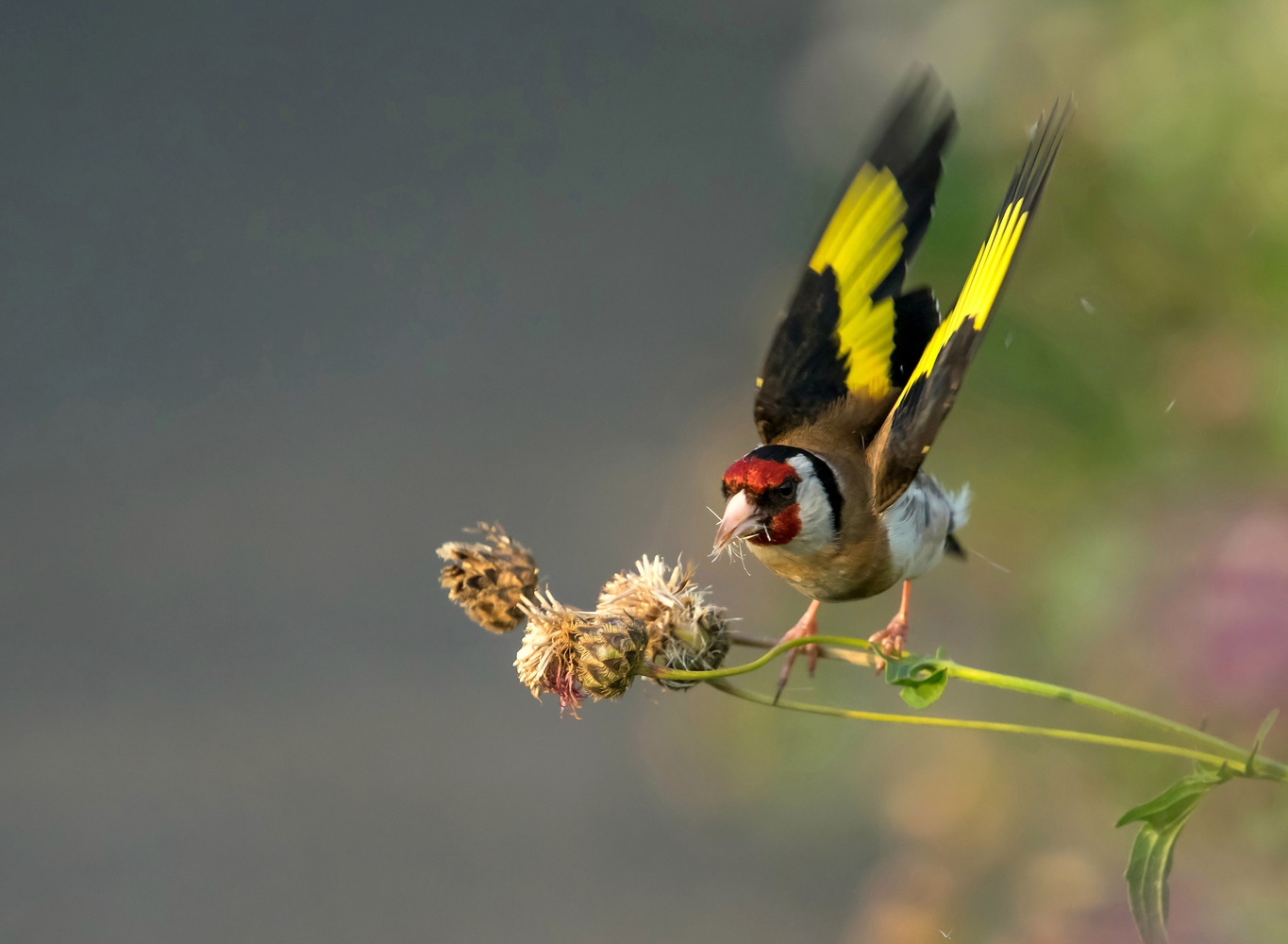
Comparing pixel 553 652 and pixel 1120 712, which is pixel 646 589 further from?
pixel 1120 712

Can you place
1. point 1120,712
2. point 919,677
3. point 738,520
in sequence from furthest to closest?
1. point 738,520
2. point 919,677
3. point 1120,712

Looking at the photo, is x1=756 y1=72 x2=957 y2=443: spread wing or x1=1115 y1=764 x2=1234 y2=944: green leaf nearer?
x1=1115 y1=764 x2=1234 y2=944: green leaf

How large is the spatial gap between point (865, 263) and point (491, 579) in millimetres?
474

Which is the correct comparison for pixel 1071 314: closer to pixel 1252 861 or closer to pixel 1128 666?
pixel 1128 666

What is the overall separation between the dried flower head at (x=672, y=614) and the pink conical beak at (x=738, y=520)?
1.4 inches

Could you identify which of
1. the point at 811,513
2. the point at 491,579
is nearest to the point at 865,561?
the point at 811,513

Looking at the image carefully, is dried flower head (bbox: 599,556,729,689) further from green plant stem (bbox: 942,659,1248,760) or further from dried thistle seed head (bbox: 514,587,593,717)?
green plant stem (bbox: 942,659,1248,760)

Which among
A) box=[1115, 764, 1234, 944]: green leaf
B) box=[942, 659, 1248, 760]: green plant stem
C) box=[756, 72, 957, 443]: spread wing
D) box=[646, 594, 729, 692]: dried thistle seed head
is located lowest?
box=[1115, 764, 1234, 944]: green leaf

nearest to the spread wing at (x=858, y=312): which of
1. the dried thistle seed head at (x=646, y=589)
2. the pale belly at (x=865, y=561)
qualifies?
the pale belly at (x=865, y=561)

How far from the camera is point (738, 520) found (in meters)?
0.91

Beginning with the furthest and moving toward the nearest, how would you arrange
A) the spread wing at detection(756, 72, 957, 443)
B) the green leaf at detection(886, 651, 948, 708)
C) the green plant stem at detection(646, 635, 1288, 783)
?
the spread wing at detection(756, 72, 957, 443) → the green leaf at detection(886, 651, 948, 708) → the green plant stem at detection(646, 635, 1288, 783)

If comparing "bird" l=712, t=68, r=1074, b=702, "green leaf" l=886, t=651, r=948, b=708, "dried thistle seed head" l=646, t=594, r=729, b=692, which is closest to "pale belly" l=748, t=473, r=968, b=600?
"bird" l=712, t=68, r=1074, b=702

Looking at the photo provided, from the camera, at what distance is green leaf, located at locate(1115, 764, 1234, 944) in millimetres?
625

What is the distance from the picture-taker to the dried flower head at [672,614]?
2.85 ft
